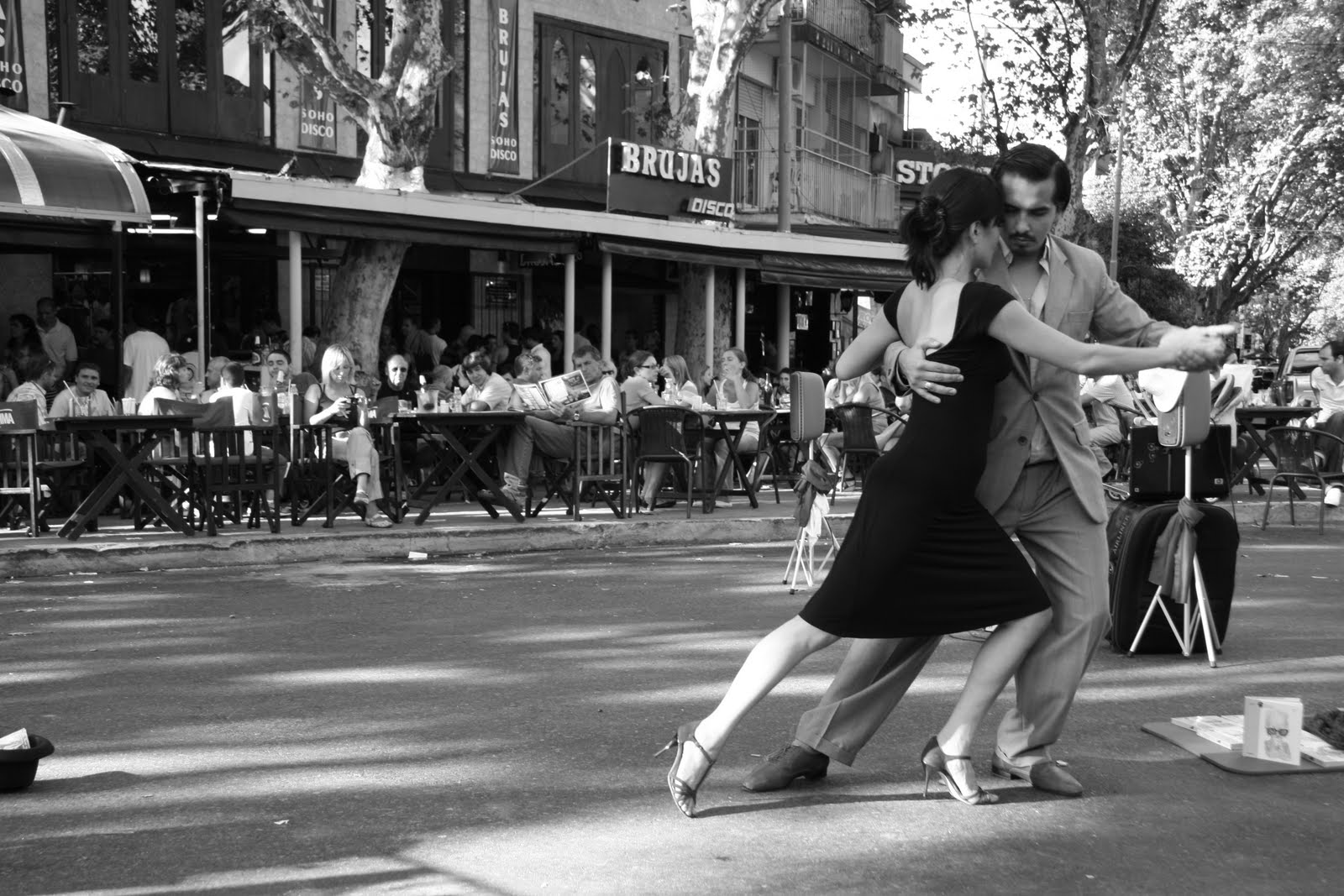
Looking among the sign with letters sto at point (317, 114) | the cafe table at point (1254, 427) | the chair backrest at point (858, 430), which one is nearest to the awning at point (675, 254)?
the chair backrest at point (858, 430)

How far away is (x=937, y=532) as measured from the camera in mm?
4605

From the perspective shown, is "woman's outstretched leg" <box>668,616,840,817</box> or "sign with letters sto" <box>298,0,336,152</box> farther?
"sign with letters sto" <box>298,0,336,152</box>

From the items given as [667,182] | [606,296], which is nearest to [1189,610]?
[606,296]

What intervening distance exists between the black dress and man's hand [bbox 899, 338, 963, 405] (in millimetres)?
30

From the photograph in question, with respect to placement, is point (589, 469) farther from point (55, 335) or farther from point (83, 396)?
point (55, 335)

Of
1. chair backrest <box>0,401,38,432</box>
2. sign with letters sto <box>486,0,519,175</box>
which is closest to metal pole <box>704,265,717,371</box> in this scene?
sign with letters sto <box>486,0,519,175</box>

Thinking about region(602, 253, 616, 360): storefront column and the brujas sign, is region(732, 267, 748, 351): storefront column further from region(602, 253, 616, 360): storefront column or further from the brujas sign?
region(602, 253, 616, 360): storefront column

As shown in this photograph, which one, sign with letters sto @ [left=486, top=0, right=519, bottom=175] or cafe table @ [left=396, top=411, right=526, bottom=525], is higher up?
sign with letters sto @ [left=486, top=0, right=519, bottom=175]

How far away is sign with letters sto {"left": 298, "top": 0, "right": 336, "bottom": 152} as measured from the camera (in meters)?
22.4

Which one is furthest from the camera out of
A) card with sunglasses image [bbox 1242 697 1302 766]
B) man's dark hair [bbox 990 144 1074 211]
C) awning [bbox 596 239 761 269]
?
awning [bbox 596 239 761 269]

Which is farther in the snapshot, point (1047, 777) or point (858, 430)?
point (858, 430)

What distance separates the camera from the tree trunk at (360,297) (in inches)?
685

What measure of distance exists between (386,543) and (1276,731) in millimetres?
7603

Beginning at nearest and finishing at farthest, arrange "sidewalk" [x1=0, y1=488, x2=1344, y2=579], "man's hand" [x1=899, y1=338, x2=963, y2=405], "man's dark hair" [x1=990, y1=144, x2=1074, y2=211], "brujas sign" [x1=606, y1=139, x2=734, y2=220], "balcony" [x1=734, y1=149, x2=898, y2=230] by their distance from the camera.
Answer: "man's hand" [x1=899, y1=338, x2=963, y2=405]
"man's dark hair" [x1=990, y1=144, x2=1074, y2=211]
"sidewalk" [x1=0, y1=488, x2=1344, y2=579]
"brujas sign" [x1=606, y1=139, x2=734, y2=220]
"balcony" [x1=734, y1=149, x2=898, y2=230]
